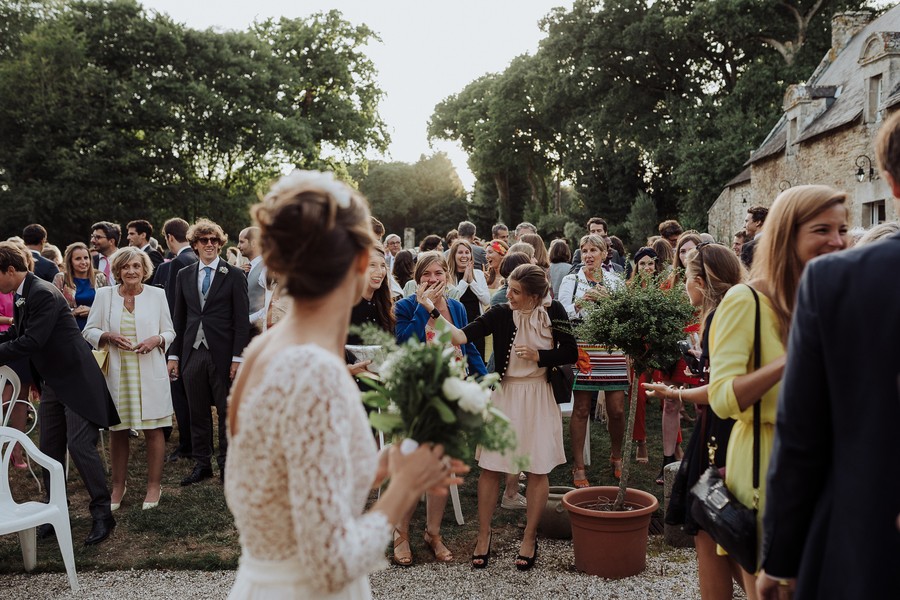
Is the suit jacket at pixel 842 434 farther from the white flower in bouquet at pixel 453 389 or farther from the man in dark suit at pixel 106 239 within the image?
the man in dark suit at pixel 106 239

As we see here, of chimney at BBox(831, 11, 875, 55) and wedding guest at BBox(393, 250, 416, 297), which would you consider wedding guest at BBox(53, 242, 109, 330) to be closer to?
wedding guest at BBox(393, 250, 416, 297)

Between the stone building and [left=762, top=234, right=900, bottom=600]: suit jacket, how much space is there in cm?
1564

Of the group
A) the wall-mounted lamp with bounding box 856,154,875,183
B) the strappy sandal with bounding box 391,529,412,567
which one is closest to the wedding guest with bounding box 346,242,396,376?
the strappy sandal with bounding box 391,529,412,567

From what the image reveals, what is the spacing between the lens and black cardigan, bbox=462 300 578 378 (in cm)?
528

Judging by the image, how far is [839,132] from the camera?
20609 mm

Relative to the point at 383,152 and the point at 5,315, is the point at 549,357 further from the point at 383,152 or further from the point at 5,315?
the point at 383,152

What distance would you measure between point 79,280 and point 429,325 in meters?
5.20

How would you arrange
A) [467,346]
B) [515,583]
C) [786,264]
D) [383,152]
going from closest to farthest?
[786,264] < [515,583] < [467,346] < [383,152]

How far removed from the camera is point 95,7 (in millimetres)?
28359

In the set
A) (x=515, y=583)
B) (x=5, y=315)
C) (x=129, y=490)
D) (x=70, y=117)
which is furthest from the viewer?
(x=70, y=117)

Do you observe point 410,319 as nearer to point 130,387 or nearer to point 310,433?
point 130,387

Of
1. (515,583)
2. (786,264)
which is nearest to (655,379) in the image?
(515,583)

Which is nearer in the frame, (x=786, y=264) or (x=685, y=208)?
(x=786, y=264)

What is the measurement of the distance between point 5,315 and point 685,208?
1161 inches
